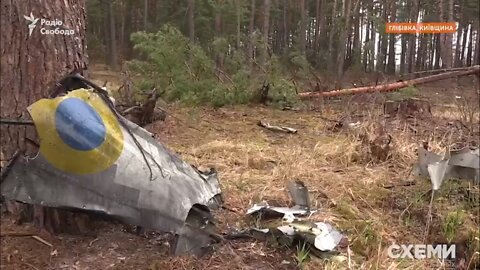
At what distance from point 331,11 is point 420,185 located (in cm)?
1155

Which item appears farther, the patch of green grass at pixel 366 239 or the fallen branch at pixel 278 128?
the fallen branch at pixel 278 128

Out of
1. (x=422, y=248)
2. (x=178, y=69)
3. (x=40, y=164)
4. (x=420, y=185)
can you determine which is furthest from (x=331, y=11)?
(x=40, y=164)

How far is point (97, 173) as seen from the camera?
2.12 m

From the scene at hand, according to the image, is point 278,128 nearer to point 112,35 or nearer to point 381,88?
point 381,88

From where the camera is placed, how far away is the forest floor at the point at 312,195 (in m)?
2.28

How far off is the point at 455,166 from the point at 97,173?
2.47 meters

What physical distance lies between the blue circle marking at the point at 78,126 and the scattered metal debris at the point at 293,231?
2.99 ft

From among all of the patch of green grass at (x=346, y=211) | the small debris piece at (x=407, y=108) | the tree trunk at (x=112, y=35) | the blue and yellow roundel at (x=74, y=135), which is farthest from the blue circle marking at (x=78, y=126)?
the tree trunk at (x=112, y=35)

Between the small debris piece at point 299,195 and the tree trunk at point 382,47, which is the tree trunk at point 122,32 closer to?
the tree trunk at point 382,47

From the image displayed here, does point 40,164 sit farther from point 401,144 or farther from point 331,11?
point 331,11

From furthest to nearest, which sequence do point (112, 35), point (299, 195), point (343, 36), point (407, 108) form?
point (112, 35) < point (343, 36) < point (407, 108) < point (299, 195)

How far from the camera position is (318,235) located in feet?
8.09

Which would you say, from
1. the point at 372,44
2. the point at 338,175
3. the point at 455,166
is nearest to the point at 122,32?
the point at 372,44

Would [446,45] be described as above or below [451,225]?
above
